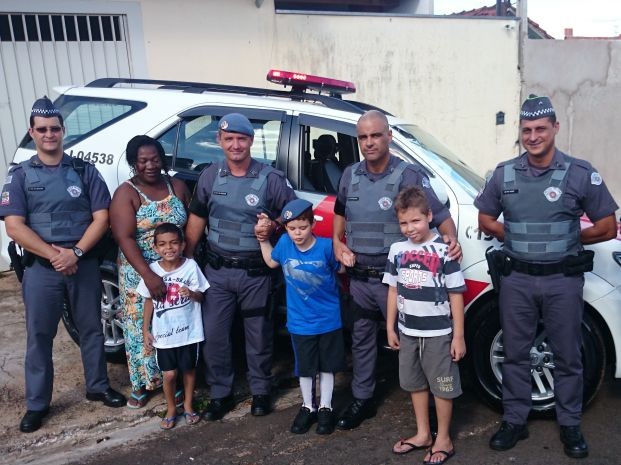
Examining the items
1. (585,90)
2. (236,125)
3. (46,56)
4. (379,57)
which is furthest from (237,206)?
(585,90)

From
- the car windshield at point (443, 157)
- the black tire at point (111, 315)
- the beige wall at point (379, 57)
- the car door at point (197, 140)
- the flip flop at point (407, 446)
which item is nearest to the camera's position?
the flip flop at point (407, 446)

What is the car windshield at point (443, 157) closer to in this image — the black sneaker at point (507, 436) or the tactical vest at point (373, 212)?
the tactical vest at point (373, 212)

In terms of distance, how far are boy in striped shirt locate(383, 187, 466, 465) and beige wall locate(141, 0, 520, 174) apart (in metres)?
5.19

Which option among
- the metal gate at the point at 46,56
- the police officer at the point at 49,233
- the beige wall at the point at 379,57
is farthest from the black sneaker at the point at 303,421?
A: the beige wall at the point at 379,57

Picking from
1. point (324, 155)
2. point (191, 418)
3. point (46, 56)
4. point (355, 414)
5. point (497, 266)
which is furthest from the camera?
point (46, 56)

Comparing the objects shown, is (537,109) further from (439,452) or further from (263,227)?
(439,452)

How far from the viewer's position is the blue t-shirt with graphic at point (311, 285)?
371 cm

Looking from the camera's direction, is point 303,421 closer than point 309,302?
No

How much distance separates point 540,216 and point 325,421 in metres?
1.68

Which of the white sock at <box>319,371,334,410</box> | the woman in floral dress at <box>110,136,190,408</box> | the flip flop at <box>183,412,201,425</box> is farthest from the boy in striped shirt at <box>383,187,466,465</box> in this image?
the woman in floral dress at <box>110,136,190,408</box>

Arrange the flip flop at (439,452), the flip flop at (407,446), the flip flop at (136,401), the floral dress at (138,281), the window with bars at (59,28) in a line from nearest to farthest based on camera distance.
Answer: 1. the flip flop at (439,452)
2. the flip flop at (407,446)
3. the floral dress at (138,281)
4. the flip flop at (136,401)
5. the window with bars at (59,28)

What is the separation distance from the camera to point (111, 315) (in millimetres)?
4758

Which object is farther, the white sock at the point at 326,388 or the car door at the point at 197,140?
the car door at the point at 197,140

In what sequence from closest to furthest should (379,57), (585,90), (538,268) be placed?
(538,268), (379,57), (585,90)
